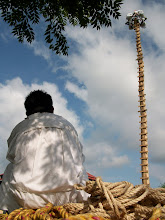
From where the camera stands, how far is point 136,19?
15.6m

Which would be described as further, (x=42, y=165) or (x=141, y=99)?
(x=141, y=99)

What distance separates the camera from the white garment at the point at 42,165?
224 centimetres

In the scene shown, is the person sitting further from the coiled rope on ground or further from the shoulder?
the coiled rope on ground

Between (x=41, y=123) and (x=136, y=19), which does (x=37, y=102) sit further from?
(x=136, y=19)

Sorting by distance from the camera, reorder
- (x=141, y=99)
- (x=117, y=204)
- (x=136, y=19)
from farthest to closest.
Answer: (x=136, y=19) → (x=141, y=99) → (x=117, y=204)

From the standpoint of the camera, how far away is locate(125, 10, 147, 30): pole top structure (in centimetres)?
1555

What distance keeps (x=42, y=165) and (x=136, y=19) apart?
1568 cm

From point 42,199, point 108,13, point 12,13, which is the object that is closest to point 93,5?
point 108,13

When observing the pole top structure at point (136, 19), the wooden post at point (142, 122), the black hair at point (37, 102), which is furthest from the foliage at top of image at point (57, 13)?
the pole top structure at point (136, 19)

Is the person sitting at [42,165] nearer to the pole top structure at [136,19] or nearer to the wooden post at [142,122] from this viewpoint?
the wooden post at [142,122]

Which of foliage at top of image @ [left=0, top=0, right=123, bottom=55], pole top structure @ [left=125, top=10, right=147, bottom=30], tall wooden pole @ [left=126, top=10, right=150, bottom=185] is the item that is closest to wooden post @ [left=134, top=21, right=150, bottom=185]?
tall wooden pole @ [left=126, top=10, right=150, bottom=185]

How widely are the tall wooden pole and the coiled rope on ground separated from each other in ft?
34.1

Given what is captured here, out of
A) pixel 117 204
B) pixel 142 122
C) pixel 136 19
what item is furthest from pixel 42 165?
pixel 136 19

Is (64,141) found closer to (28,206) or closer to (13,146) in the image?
(13,146)
